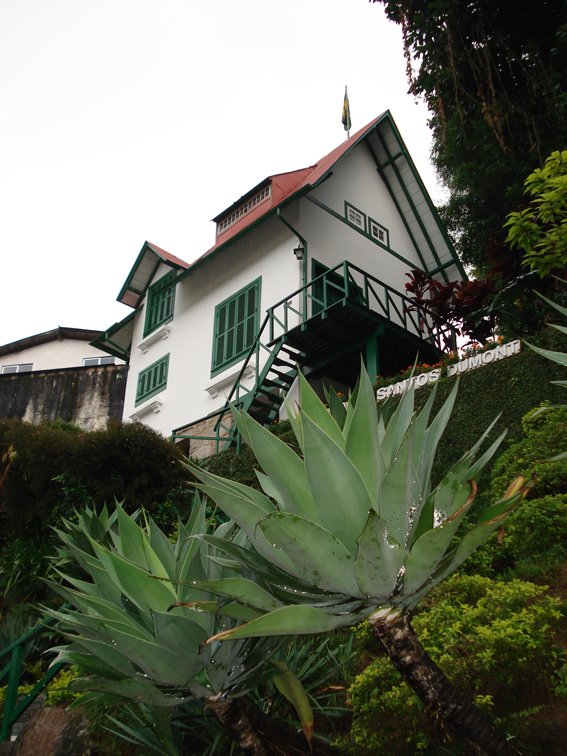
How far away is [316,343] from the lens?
15.2 metres

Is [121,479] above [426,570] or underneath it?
above

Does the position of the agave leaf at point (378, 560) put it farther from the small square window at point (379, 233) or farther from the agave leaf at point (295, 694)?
the small square window at point (379, 233)

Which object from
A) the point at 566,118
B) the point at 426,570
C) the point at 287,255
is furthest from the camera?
the point at 287,255

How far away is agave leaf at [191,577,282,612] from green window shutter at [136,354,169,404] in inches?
669

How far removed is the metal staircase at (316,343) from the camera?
14.6 m

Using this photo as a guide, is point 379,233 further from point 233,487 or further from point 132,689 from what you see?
point 132,689

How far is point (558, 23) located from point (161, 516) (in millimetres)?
11813

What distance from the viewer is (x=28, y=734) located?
5.33 m

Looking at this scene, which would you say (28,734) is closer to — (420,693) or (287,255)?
(420,693)

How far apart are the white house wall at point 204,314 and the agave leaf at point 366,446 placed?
1352cm

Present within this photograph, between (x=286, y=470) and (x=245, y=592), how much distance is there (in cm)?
49

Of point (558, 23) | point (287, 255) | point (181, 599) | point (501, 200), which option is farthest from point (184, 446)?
point (181, 599)

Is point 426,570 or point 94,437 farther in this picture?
point 94,437

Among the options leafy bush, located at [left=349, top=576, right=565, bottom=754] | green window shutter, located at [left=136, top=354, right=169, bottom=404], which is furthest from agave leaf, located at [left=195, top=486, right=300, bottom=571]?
green window shutter, located at [left=136, top=354, right=169, bottom=404]
